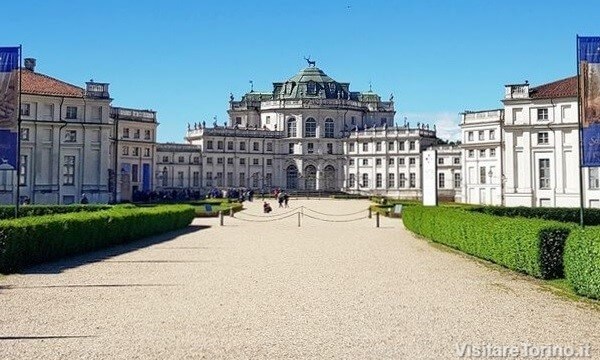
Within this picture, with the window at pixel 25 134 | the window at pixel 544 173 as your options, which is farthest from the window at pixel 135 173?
the window at pixel 544 173

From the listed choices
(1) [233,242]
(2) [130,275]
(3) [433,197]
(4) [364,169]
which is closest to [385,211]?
(3) [433,197]

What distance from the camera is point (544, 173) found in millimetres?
44438

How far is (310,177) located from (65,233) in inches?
3237

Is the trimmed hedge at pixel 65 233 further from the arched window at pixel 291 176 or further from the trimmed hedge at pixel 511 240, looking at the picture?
the arched window at pixel 291 176

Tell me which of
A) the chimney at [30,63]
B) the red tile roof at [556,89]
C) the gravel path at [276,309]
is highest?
the chimney at [30,63]

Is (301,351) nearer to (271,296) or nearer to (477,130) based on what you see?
(271,296)

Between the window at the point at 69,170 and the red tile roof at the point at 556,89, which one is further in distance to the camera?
the window at the point at 69,170

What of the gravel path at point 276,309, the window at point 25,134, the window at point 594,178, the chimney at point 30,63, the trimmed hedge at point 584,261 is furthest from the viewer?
the chimney at point 30,63

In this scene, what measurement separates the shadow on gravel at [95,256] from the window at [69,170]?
70.7 feet

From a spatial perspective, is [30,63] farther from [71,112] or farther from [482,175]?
[482,175]

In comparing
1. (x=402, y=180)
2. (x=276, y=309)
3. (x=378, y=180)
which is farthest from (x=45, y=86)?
(x=402, y=180)

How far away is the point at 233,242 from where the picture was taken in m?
22.5

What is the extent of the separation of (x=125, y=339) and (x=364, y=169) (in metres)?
87.5

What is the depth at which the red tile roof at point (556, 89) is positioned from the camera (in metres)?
42.8
